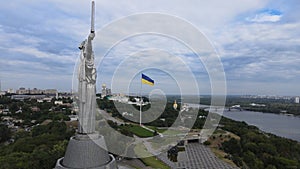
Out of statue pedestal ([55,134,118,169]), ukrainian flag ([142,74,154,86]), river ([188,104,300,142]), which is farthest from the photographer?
river ([188,104,300,142])

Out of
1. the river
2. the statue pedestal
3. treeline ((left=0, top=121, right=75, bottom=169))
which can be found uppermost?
the statue pedestal

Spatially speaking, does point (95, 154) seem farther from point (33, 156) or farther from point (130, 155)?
point (130, 155)

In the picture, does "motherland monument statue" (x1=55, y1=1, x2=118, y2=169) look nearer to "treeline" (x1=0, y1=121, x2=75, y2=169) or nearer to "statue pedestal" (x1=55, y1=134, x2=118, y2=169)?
"statue pedestal" (x1=55, y1=134, x2=118, y2=169)

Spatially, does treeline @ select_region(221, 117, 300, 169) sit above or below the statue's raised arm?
below

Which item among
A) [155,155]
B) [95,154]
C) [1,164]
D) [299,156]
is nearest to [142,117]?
[155,155]

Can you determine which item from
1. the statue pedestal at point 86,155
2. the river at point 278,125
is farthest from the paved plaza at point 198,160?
the statue pedestal at point 86,155

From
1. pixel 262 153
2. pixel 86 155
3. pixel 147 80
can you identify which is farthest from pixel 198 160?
pixel 86 155

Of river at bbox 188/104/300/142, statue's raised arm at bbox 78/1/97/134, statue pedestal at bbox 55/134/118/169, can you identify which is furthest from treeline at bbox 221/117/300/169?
statue's raised arm at bbox 78/1/97/134

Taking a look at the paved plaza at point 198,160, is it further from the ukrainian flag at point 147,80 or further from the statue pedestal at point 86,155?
the statue pedestal at point 86,155

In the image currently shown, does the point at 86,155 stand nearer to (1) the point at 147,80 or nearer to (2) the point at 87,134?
(2) the point at 87,134
